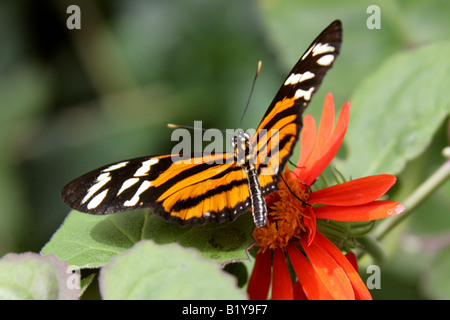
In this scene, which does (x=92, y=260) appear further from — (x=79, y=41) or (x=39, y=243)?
(x=79, y=41)

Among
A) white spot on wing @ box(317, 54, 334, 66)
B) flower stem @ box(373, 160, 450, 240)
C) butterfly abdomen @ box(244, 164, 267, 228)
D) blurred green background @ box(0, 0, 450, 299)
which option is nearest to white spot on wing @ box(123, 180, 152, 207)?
butterfly abdomen @ box(244, 164, 267, 228)

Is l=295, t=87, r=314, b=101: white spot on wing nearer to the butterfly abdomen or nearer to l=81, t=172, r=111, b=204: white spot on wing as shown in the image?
the butterfly abdomen

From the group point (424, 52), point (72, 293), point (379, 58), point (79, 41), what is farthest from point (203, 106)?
point (72, 293)

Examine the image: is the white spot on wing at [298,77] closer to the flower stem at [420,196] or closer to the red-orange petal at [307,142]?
the red-orange petal at [307,142]

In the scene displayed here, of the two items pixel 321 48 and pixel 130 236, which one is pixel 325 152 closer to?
pixel 321 48
